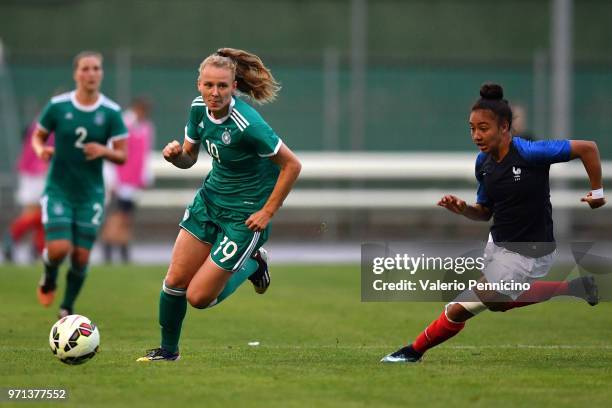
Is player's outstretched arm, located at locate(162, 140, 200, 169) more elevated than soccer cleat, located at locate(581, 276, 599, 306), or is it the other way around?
player's outstretched arm, located at locate(162, 140, 200, 169)

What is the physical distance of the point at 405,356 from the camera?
8.99 m

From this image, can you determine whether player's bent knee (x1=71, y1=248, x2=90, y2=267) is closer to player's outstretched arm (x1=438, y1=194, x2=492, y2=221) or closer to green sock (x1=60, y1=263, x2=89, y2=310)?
green sock (x1=60, y1=263, x2=89, y2=310)

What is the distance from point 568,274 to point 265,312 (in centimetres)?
494

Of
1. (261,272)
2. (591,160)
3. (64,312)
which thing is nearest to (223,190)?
(261,272)

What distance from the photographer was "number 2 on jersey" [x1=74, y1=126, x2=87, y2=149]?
12.2 metres

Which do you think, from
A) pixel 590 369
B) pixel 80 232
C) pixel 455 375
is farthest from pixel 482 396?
pixel 80 232

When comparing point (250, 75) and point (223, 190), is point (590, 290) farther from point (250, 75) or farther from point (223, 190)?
point (250, 75)

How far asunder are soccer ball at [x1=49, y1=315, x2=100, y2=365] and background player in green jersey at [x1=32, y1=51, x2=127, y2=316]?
371 centimetres

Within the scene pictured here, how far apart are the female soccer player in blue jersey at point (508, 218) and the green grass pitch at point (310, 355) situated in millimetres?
406

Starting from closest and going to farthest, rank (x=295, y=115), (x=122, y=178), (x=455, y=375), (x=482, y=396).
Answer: (x=482, y=396), (x=455, y=375), (x=122, y=178), (x=295, y=115)

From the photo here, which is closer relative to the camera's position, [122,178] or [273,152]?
[273,152]

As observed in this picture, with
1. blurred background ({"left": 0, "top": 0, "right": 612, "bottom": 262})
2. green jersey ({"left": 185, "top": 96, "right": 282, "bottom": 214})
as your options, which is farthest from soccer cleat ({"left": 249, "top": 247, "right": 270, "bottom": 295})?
blurred background ({"left": 0, "top": 0, "right": 612, "bottom": 262})

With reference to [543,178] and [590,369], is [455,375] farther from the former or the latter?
[543,178]

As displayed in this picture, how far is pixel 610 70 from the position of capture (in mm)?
25469
